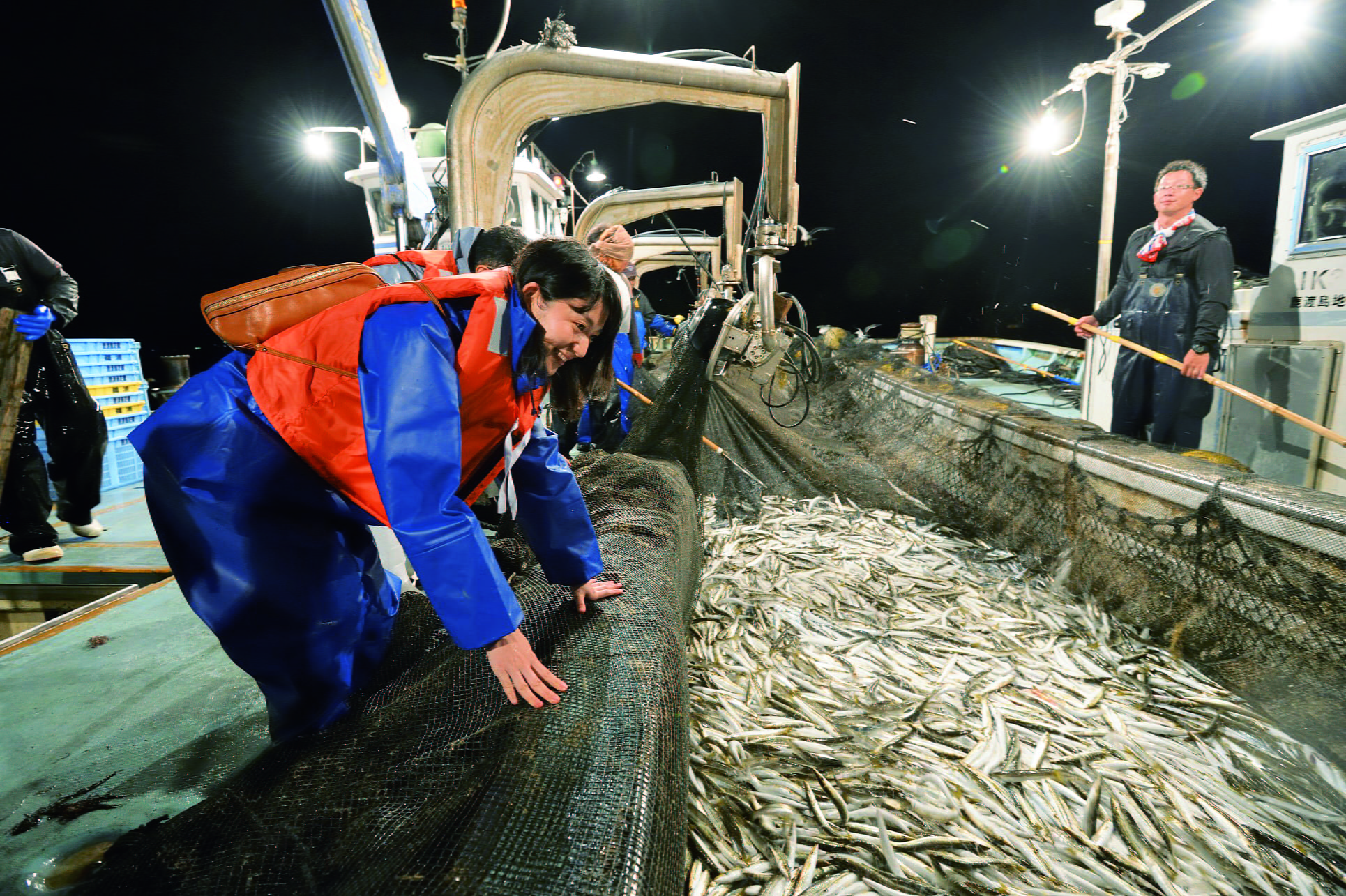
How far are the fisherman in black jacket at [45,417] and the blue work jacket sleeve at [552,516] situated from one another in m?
4.38

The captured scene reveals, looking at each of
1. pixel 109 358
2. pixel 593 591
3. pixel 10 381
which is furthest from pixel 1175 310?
pixel 109 358

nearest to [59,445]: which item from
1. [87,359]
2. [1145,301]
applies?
A: [87,359]

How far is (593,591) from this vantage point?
225 centimetres

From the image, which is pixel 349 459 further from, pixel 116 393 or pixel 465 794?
pixel 116 393

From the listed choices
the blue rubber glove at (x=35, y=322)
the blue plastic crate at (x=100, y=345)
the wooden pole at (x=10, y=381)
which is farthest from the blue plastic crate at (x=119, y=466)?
the wooden pole at (x=10, y=381)

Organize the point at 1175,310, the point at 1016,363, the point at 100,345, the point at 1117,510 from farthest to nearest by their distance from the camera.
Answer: the point at 1016,363 < the point at 100,345 < the point at 1175,310 < the point at 1117,510

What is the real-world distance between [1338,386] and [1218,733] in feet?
14.0

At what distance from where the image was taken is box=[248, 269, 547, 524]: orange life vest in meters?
1.62

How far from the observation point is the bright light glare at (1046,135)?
37.4 ft

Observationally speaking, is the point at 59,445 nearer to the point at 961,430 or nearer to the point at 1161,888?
the point at 1161,888

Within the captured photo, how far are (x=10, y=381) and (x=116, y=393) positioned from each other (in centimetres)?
323

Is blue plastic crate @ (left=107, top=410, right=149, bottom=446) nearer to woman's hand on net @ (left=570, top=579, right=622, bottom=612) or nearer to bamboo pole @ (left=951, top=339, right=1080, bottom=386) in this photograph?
woman's hand on net @ (left=570, top=579, right=622, bottom=612)

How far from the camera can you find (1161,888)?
186 cm

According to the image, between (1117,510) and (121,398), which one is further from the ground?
(121,398)
